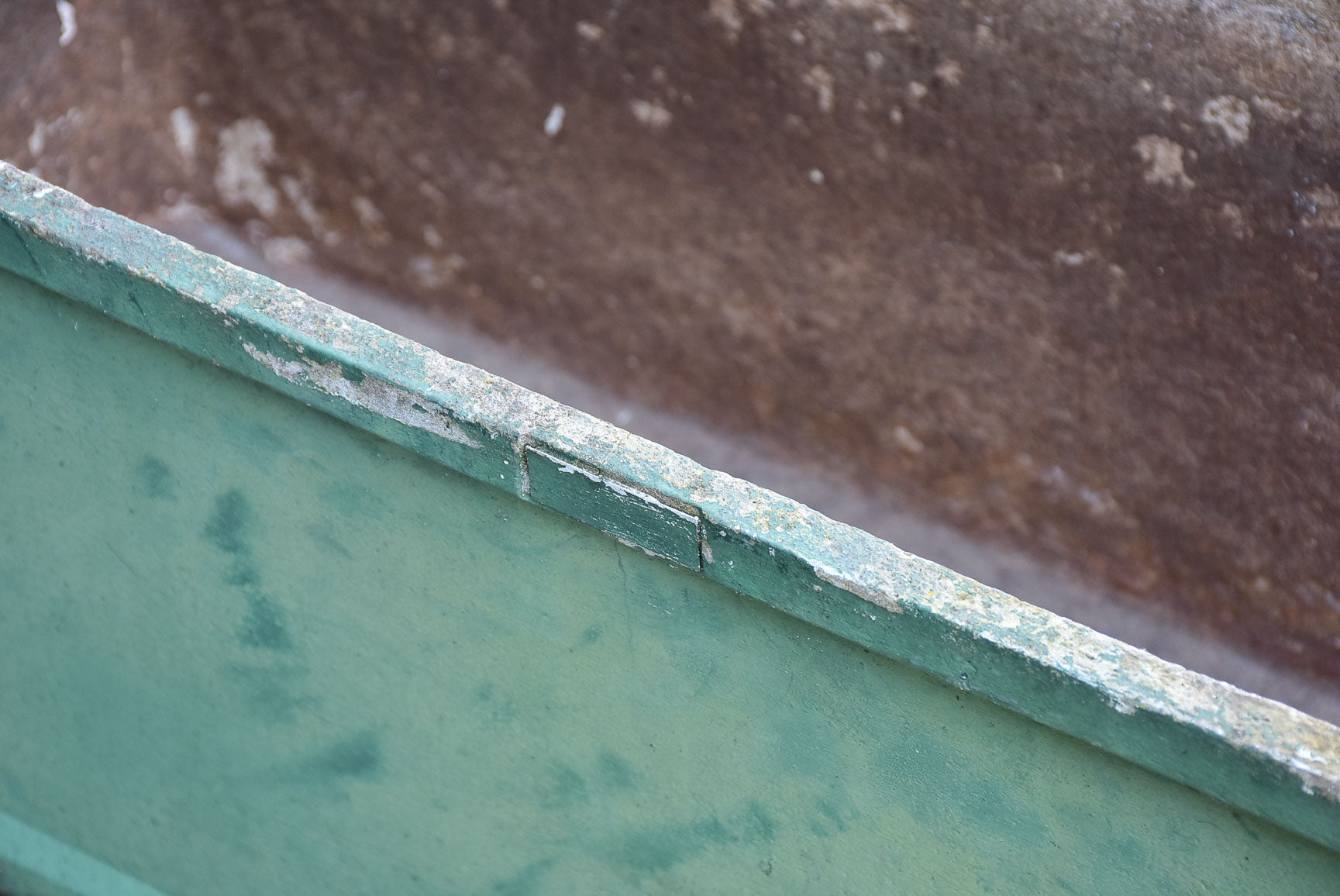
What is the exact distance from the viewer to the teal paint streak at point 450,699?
85 cm

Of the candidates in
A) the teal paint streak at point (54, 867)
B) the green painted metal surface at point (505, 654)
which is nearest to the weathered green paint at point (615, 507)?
the green painted metal surface at point (505, 654)

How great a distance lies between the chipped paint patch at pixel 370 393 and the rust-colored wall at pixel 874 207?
3.41ft

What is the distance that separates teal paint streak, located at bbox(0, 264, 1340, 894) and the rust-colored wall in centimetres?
83

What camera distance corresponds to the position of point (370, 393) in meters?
0.87

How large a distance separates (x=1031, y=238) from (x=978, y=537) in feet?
1.69

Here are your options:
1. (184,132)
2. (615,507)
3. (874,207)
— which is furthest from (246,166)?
(615,507)

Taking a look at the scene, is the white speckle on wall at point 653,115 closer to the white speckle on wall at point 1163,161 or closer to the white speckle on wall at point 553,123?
the white speckle on wall at point 553,123

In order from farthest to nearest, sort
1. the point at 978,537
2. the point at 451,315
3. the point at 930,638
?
the point at 451,315
the point at 978,537
the point at 930,638

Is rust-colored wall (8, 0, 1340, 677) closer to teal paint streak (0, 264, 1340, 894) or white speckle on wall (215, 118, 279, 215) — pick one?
white speckle on wall (215, 118, 279, 215)

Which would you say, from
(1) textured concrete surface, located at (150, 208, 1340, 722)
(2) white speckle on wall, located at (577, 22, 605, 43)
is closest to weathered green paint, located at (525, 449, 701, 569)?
(1) textured concrete surface, located at (150, 208, 1340, 722)

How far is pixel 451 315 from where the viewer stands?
2059mm

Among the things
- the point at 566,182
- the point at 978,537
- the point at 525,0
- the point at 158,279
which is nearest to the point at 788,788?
the point at 158,279

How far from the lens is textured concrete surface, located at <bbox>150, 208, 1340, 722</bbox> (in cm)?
169

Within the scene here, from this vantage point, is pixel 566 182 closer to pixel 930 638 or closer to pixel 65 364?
pixel 65 364
